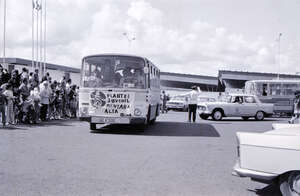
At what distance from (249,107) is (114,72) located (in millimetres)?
12733

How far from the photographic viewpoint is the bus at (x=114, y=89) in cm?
1333

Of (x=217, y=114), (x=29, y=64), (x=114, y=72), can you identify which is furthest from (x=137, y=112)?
(x=29, y=64)

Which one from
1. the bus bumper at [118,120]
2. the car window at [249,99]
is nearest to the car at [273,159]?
the bus bumper at [118,120]

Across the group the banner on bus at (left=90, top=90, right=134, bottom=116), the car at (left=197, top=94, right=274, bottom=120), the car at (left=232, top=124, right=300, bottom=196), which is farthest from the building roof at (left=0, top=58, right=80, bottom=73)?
the car at (left=232, top=124, right=300, bottom=196)

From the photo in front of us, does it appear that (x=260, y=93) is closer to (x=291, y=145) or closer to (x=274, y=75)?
(x=291, y=145)

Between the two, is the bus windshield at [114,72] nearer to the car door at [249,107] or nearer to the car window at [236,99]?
the car window at [236,99]

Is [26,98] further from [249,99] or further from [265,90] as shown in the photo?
[265,90]

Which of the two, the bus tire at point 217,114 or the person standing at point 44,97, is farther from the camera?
the bus tire at point 217,114

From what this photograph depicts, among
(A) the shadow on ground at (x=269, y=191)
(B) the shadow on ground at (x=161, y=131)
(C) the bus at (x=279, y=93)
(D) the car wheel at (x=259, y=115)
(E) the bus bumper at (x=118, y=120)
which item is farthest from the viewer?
(C) the bus at (x=279, y=93)

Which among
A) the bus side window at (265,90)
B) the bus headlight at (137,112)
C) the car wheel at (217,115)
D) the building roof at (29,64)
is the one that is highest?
the building roof at (29,64)

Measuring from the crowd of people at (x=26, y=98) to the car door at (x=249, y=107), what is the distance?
434 inches

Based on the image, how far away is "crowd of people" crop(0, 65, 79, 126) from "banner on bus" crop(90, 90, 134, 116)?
127 inches

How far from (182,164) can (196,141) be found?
3.92 metres

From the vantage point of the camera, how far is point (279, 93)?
30391 millimetres
